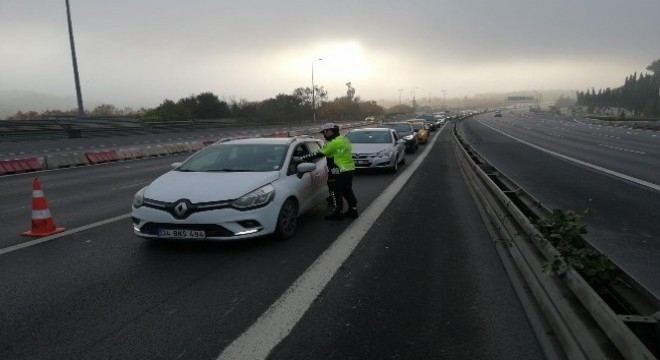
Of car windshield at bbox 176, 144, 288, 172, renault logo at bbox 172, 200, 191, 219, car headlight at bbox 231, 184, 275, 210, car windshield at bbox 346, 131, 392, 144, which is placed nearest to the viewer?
renault logo at bbox 172, 200, 191, 219

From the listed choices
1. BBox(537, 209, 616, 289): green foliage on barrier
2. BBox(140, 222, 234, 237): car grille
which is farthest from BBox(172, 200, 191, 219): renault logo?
BBox(537, 209, 616, 289): green foliage on barrier

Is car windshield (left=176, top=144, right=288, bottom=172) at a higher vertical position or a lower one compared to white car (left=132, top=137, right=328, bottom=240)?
higher

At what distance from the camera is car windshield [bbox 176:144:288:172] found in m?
6.75

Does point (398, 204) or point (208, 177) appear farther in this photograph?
point (398, 204)

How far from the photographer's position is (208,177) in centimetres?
631

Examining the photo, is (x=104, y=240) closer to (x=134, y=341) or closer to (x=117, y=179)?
(x=134, y=341)

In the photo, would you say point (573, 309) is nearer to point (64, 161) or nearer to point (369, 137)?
point (369, 137)

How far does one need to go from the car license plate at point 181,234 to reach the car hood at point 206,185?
1.23 feet

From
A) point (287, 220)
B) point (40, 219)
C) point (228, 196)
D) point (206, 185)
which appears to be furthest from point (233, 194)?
point (40, 219)

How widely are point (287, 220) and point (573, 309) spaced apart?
13.2ft

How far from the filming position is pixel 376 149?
14109 millimetres

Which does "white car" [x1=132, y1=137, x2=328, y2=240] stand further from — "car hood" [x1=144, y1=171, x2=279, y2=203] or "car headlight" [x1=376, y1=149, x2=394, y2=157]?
"car headlight" [x1=376, y1=149, x2=394, y2=157]

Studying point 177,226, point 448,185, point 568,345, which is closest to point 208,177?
point 177,226

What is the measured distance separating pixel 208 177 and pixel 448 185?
23.3 ft
